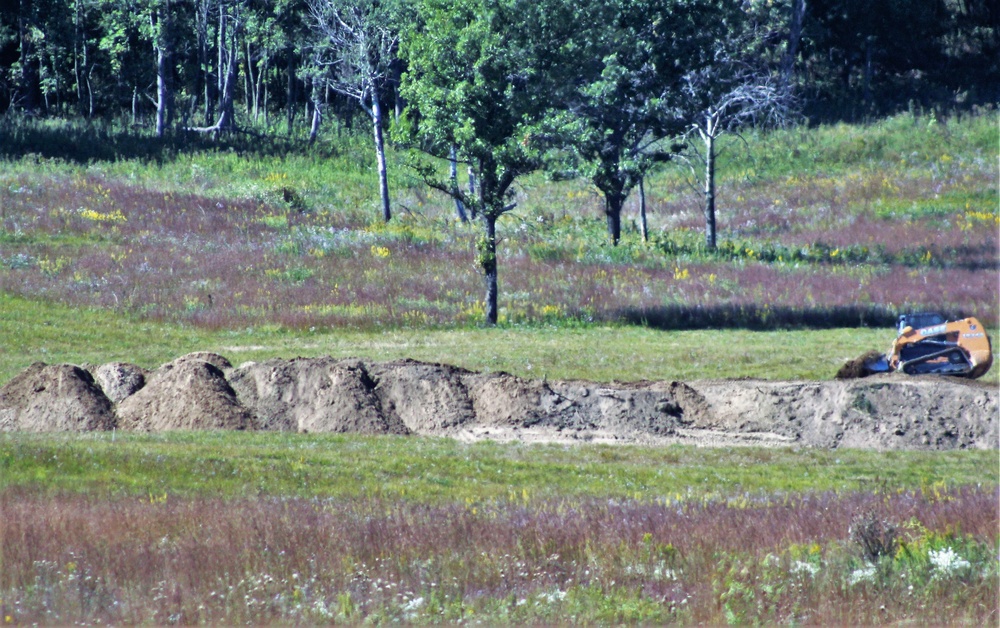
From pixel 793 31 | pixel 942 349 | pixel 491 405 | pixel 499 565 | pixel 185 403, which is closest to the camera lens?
pixel 499 565

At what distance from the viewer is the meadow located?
728cm

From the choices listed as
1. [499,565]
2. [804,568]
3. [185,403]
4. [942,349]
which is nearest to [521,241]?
[942,349]

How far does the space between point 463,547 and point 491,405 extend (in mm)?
8332

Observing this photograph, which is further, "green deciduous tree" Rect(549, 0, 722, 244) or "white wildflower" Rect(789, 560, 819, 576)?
"green deciduous tree" Rect(549, 0, 722, 244)

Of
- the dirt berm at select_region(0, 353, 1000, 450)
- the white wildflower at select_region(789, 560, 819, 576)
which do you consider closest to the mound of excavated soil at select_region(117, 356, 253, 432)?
the dirt berm at select_region(0, 353, 1000, 450)

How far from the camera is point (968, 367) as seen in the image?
1723 cm

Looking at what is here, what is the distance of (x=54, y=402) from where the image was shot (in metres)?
15.8

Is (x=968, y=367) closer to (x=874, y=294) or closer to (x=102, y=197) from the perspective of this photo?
(x=874, y=294)

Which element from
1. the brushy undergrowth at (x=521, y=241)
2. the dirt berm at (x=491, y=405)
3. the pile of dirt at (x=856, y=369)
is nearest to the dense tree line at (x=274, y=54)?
the brushy undergrowth at (x=521, y=241)

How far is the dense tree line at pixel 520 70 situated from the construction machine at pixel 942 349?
10051 mm

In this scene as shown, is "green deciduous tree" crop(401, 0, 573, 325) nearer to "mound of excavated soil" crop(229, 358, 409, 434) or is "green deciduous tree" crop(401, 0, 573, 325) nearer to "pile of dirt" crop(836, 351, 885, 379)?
"mound of excavated soil" crop(229, 358, 409, 434)

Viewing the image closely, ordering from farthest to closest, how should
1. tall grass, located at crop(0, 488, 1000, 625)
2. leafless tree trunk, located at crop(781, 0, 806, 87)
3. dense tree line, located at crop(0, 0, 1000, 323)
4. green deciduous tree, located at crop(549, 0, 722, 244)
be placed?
leafless tree trunk, located at crop(781, 0, 806, 87)
green deciduous tree, located at crop(549, 0, 722, 244)
dense tree line, located at crop(0, 0, 1000, 323)
tall grass, located at crop(0, 488, 1000, 625)

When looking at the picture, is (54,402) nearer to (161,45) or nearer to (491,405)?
(491,405)

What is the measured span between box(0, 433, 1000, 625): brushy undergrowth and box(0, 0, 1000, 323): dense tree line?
551 inches
